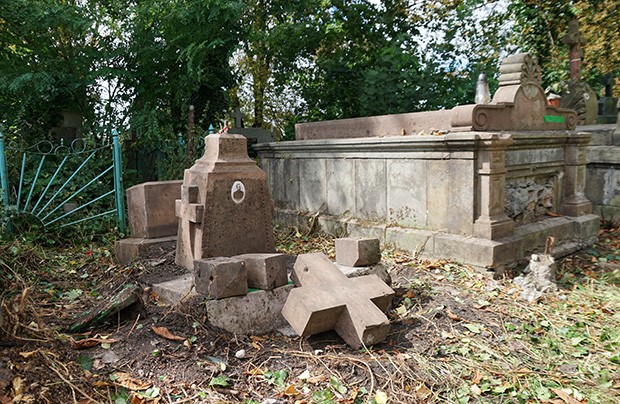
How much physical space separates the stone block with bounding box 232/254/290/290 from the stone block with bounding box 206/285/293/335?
2.1 inches

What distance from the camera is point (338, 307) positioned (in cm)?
330

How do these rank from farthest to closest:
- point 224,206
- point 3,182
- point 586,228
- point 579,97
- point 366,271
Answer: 1. point 579,97
2. point 586,228
3. point 3,182
4. point 224,206
5. point 366,271

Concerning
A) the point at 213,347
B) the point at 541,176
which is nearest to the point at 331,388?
the point at 213,347

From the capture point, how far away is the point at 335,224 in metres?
6.43

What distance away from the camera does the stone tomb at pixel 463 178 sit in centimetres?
492

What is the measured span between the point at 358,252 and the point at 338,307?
880mm

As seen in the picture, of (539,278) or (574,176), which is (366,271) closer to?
(539,278)

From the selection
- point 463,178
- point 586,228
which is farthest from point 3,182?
point 586,228

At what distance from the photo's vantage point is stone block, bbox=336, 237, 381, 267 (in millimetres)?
4121

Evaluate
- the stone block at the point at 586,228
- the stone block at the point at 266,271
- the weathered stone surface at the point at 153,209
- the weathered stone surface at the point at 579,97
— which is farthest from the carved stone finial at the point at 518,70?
the weathered stone surface at the point at 579,97

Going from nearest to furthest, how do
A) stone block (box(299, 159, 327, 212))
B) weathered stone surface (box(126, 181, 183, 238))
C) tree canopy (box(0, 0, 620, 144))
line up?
1. weathered stone surface (box(126, 181, 183, 238))
2. stone block (box(299, 159, 327, 212))
3. tree canopy (box(0, 0, 620, 144))

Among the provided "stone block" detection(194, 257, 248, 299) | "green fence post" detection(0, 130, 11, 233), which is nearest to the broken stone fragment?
"stone block" detection(194, 257, 248, 299)

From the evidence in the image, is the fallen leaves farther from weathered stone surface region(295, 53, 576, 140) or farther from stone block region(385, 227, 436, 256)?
weathered stone surface region(295, 53, 576, 140)

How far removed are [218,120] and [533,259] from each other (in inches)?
233
